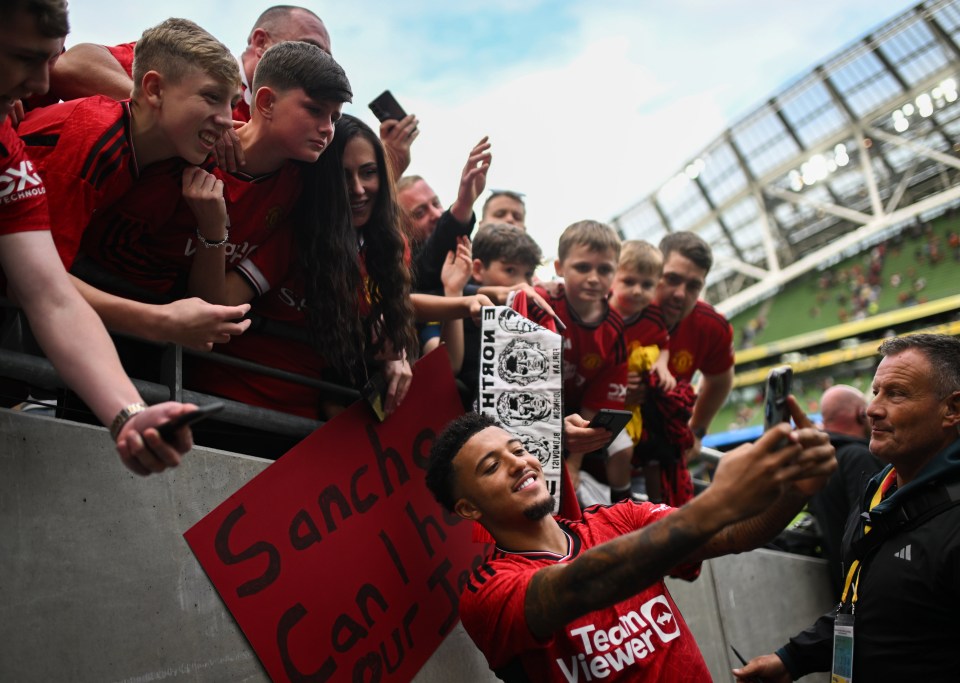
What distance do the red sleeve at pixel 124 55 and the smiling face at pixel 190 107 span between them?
2.52 feet

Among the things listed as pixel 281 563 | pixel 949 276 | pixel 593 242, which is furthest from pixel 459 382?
pixel 949 276

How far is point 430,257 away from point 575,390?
1016 mm

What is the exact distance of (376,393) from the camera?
3.68 m

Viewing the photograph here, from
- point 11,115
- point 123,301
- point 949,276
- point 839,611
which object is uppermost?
point 11,115

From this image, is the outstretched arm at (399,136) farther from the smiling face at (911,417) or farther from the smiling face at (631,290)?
the smiling face at (911,417)

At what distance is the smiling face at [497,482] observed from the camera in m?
3.08

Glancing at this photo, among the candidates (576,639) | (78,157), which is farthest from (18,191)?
Answer: (576,639)

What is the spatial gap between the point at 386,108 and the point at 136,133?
1.65 meters

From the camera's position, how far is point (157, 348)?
3377 millimetres

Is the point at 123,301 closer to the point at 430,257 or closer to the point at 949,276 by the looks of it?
the point at 430,257

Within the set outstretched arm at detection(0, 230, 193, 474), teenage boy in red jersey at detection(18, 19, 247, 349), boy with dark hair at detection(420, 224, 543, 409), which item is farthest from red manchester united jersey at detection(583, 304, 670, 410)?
outstretched arm at detection(0, 230, 193, 474)

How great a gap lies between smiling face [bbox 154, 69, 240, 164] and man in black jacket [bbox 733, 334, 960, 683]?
103 inches

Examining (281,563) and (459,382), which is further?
(459,382)

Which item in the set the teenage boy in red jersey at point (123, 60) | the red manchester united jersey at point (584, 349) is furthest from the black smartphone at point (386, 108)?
the red manchester united jersey at point (584, 349)
